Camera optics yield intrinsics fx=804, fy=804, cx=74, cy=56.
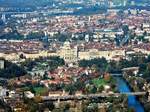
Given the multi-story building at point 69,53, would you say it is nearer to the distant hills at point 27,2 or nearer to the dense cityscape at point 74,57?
the dense cityscape at point 74,57

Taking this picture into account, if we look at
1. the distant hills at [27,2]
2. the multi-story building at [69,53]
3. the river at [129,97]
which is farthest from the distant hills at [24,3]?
the river at [129,97]

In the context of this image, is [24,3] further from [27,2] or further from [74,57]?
[74,57]

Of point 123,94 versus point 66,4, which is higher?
point 123,94

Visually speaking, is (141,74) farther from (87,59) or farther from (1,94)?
(1,94)

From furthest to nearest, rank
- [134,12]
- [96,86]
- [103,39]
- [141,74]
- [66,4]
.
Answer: [66,4]
[134,12]
[103,39]
[141,74]
[96,86]

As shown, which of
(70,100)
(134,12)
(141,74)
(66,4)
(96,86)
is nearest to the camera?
(70,100)

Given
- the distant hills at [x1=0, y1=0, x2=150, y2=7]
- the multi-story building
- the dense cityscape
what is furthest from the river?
the distant hills at [x1=0, y1=0, x2=150, y2=7]

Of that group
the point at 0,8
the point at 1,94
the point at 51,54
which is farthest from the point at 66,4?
the point at 1,94

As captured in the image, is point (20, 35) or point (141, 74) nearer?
point (141, 74)
